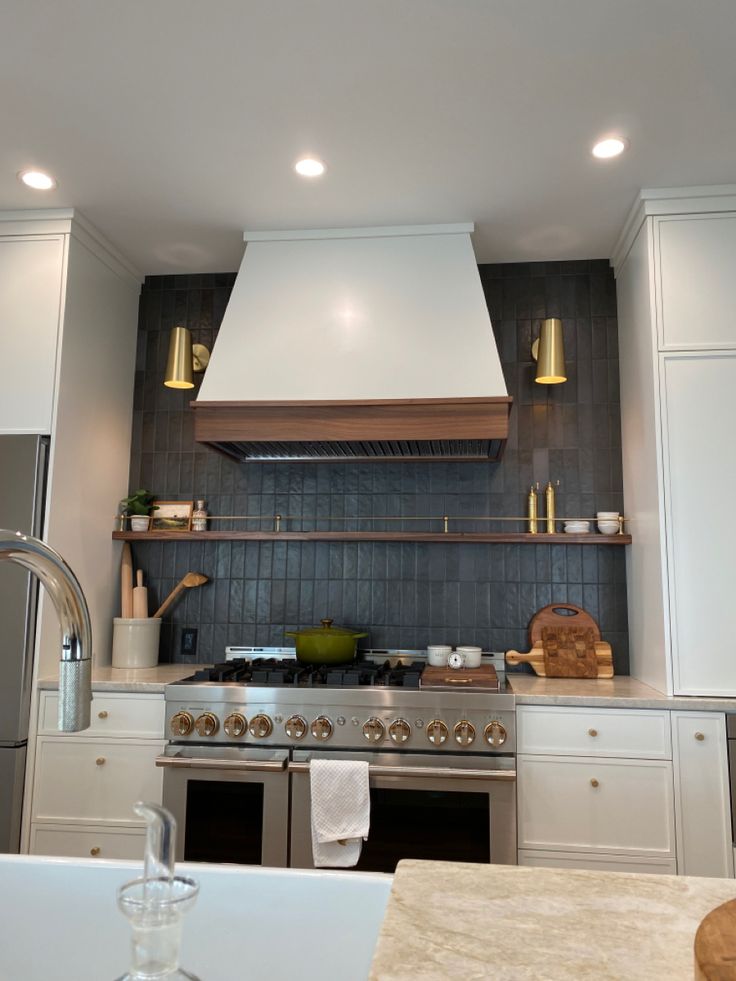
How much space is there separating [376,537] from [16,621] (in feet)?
4.62

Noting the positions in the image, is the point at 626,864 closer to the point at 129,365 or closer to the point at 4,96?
the point at 129,365

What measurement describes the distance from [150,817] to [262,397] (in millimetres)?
2477

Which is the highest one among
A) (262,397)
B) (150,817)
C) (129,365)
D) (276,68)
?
(276,68)

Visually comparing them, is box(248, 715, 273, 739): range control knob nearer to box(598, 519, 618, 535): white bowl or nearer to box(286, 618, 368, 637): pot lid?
box(286, 618, 368, 637): pot lid

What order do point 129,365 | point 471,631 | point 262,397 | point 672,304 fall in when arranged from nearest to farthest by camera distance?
point 672,304
point 262,397
point 471,631
point 129,365

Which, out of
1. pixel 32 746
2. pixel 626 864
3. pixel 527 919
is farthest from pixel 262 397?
pixel 527 919

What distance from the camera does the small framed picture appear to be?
10.8 feet

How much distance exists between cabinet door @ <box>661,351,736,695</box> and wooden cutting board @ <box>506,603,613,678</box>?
1.58 ft

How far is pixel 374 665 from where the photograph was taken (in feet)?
9.84

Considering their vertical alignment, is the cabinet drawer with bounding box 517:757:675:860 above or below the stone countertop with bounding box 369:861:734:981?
below

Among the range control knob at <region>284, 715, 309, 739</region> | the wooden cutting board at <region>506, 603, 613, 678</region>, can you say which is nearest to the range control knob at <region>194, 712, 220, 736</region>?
the range control knob at <region>284, 715, 309, 739</region>

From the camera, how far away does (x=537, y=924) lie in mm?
729

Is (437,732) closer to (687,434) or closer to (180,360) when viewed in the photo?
(687,434)

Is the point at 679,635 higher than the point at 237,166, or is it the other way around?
the point at 237,166
